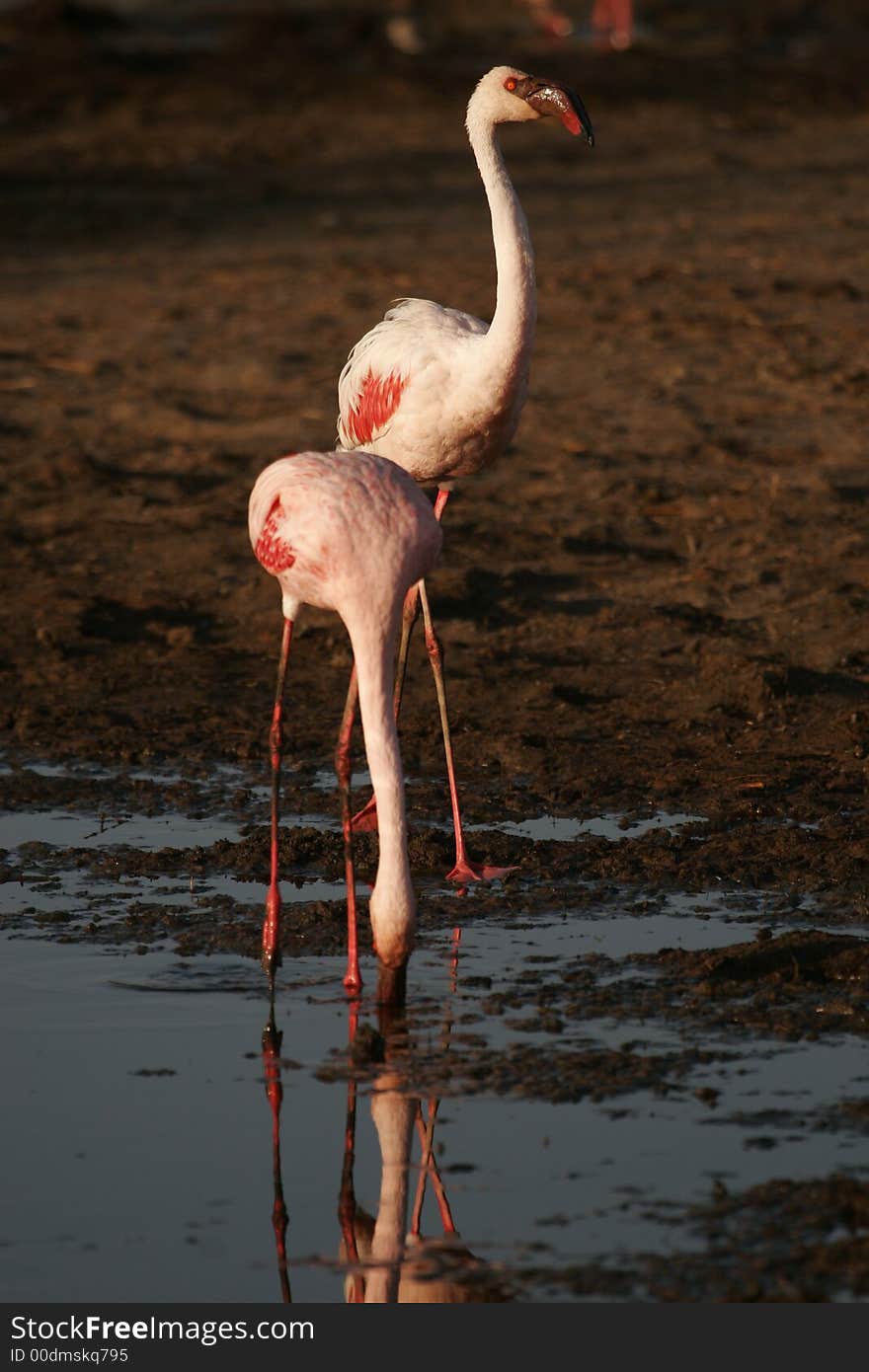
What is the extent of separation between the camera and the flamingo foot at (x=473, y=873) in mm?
6797

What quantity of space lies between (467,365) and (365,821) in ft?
5.01

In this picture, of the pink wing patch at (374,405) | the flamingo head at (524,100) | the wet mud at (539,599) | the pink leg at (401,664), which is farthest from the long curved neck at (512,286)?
the wet mud at (539,599)

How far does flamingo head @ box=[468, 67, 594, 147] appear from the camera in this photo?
24.2ft

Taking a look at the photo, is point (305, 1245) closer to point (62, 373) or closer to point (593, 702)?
point (593, 702)

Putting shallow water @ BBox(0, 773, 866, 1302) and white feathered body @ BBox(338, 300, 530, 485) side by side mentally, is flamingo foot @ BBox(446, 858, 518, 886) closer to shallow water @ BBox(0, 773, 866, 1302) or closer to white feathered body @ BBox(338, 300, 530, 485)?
shallow water @ BBox(0, 773, 866, 1302)

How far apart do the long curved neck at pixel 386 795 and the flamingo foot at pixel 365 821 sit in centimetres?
153

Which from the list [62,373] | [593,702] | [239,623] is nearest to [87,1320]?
[593,702]

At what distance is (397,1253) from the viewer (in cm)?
465

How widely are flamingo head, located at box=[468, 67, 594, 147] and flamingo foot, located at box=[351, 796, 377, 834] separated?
7.49ft

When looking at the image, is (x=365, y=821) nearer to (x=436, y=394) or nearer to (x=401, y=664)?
(x=401, y=664)

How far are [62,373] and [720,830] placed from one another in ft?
22.2

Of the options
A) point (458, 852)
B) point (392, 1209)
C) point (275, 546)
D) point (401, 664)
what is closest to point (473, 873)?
point (458, 852)

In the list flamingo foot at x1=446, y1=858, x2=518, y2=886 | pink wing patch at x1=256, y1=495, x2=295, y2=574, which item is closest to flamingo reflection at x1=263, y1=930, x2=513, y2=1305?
flamingo foot at x1=446, y1=858, x2=518, y2=886

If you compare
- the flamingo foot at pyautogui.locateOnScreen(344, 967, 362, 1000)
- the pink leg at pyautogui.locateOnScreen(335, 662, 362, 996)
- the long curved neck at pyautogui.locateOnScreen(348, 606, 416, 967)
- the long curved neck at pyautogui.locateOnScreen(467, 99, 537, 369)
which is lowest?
the flamingo foot at pyautogui.locateOnScreen(344, 967, 362, 1000)
